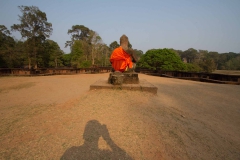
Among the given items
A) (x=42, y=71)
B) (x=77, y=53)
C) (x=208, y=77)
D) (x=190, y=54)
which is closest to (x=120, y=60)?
(x=208, y=77)

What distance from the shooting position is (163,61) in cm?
2136

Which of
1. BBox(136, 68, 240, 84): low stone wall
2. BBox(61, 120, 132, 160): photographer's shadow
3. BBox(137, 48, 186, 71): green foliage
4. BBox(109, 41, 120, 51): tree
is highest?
BBox(109, 41, 120, 51): tree

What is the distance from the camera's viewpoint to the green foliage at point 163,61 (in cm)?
2075

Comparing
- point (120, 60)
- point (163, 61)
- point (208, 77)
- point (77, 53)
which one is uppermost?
point (77, 53)

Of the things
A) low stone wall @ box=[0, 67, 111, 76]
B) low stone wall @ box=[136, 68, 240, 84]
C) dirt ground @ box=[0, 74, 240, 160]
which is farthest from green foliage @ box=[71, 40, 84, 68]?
dirt ground @ box=[0, 74, 240, 160]

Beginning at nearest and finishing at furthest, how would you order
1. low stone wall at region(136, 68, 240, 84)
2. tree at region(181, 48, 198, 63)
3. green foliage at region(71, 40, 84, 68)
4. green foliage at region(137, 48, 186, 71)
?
low stone wall at region(136, 68, 240, 84), green foliage at region(137, 48, 186, 71), green foliage at region(71, 40, 84, 68), tree at region(181, 48, 198, 63)

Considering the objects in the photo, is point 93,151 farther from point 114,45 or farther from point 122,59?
point 114,45

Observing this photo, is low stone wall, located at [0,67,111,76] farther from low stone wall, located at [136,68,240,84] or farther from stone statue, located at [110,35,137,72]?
stone statue, located at [110,35,137,72]

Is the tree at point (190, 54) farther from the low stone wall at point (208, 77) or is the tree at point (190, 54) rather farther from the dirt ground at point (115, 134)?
the dirt ground at point (115, 134)

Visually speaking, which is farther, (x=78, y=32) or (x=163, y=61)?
(x=78, y=32)

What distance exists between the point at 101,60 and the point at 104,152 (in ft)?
93.1

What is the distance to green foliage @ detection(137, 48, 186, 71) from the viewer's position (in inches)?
817

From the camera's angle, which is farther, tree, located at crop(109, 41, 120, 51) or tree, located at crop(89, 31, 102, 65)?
tree, located at crop(109, 41, 120, 51)

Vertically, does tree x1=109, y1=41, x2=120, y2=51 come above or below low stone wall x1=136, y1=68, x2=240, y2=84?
above
